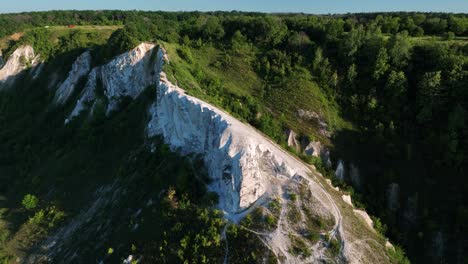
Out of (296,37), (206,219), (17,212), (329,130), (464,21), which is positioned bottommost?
(17,212)

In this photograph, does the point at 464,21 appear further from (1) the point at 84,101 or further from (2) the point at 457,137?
(1) the point at 84,101

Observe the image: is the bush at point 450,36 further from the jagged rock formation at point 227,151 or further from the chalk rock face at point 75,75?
A: the chalk rock face at point 75,75

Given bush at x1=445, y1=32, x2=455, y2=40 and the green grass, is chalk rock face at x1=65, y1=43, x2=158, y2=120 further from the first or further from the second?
bush at x1=445, y1=32, x2=455, y2=40

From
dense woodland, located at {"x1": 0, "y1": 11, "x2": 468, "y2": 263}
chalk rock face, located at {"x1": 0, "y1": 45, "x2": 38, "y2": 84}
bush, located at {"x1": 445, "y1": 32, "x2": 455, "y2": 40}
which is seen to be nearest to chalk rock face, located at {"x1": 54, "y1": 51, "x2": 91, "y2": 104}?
dense woodland, located at {"x1": 0, "y1": 11, "x2": 468, "y2": 263}

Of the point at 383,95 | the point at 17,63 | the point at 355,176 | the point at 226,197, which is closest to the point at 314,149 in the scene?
the point at 355,176

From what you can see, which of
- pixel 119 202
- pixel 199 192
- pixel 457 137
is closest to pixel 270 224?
pixel 199 192

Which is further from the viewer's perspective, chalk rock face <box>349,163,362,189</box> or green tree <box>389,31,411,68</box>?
green tree <box>389,31,411,68</box>
